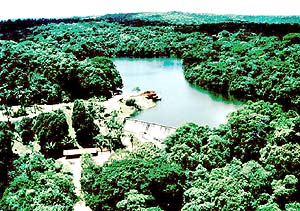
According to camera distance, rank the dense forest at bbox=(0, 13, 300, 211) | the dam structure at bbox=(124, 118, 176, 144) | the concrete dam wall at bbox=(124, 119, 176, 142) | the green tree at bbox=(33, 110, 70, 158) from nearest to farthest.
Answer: the dense forest at bbox=(0, 13, 300, 211) → the green tree at bbox=(33, 110, 70, 158) → the dam structure at bbox=(124, 118, 176, 144) → the concrete dam wall at bbox=(124, 119, 176, 142)

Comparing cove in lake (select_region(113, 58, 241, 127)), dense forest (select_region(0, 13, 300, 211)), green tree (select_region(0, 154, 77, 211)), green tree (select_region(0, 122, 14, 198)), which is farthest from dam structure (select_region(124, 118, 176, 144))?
green tree (select_region(0, 122, 14, 198))

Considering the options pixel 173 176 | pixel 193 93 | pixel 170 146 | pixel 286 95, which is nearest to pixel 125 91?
pixel 193 93

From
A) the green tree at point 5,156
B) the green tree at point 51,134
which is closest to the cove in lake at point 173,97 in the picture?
the green tree at point 51,134

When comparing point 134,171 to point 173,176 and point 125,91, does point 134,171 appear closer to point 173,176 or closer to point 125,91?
point 173,176

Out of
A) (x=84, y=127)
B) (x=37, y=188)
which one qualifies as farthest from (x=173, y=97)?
(x=37, y=188)

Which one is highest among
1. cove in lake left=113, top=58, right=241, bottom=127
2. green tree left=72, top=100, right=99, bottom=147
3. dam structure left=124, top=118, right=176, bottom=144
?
green tree left=72, top=100, right=99, bottom=147

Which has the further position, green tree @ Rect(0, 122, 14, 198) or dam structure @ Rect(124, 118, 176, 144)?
dam structure @ Rect(124, 118, 176, 144)

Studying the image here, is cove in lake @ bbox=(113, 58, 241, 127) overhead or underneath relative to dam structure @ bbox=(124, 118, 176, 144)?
underneath

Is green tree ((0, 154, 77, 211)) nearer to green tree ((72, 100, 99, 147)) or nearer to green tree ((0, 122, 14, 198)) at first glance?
green tree ((0, 122, 14, 198))
